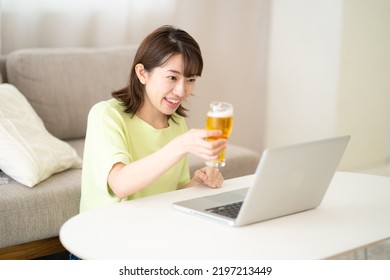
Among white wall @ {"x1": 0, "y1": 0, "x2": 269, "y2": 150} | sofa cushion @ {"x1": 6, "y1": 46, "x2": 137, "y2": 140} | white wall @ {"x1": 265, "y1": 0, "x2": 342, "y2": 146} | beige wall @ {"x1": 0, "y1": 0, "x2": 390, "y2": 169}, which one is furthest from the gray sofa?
white wall @ {"x1": 265, "y1": 0, "x2": 342, "y2": 146}

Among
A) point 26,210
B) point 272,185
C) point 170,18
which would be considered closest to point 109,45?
point 170,18

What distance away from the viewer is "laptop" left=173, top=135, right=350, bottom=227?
158 centimetres

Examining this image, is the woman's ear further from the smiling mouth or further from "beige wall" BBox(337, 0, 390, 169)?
"beige wall" BBox(337, 0, 390, 169)

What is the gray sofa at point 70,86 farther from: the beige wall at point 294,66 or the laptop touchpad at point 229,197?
the laptop touchpad at point 229,197

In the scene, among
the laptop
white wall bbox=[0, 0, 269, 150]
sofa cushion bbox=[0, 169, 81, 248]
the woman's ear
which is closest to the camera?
the laptop

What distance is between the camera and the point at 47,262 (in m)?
1.48

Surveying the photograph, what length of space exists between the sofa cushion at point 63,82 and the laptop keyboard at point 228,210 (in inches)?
66.4

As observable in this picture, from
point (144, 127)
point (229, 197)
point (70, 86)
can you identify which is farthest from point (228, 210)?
point (70, 86)

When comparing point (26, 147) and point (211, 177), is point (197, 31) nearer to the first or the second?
point (26, 147)

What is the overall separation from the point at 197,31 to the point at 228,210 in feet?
8.79

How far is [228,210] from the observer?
1.71 metres

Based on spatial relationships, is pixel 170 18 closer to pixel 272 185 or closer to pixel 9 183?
pixel 9 183

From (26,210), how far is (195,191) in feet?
2.75

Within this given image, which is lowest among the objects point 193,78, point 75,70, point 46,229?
point 46,229
